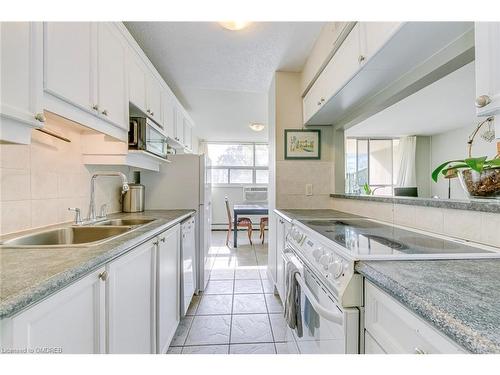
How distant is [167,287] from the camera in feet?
5.41

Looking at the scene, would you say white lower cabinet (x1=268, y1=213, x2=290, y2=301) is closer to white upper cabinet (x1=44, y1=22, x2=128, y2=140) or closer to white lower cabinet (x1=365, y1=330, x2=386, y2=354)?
white lower cabinet (x1=365, y1=330, x2=386, y2=354)

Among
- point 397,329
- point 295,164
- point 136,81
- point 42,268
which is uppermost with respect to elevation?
point 136,81

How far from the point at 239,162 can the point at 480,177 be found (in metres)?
5.83

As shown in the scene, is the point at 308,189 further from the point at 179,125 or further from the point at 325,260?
the point at 179,125

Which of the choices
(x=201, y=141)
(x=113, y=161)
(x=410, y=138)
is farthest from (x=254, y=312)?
(x=201, y=141)

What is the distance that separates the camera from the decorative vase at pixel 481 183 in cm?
100

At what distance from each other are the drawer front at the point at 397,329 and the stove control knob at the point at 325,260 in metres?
0.20

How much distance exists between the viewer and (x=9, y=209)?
3.86 ft

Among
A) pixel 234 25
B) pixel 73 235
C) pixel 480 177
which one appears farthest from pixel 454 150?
pixel 73 235

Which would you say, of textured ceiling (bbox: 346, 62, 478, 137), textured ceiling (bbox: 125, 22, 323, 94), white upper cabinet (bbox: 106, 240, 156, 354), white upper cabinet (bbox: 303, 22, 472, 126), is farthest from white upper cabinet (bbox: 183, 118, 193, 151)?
white upper cabinet (bbox: 106, 240, 156, 354)

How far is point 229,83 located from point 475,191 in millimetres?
2491

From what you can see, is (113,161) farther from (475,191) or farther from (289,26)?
(475,191)

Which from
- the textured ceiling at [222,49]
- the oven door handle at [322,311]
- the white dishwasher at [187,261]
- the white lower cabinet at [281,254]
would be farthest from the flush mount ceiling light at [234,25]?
the oven door handle at [322,311]

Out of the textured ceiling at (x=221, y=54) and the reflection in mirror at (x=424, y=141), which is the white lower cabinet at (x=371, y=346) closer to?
the reflection in mirror at (x=424, y=141)
